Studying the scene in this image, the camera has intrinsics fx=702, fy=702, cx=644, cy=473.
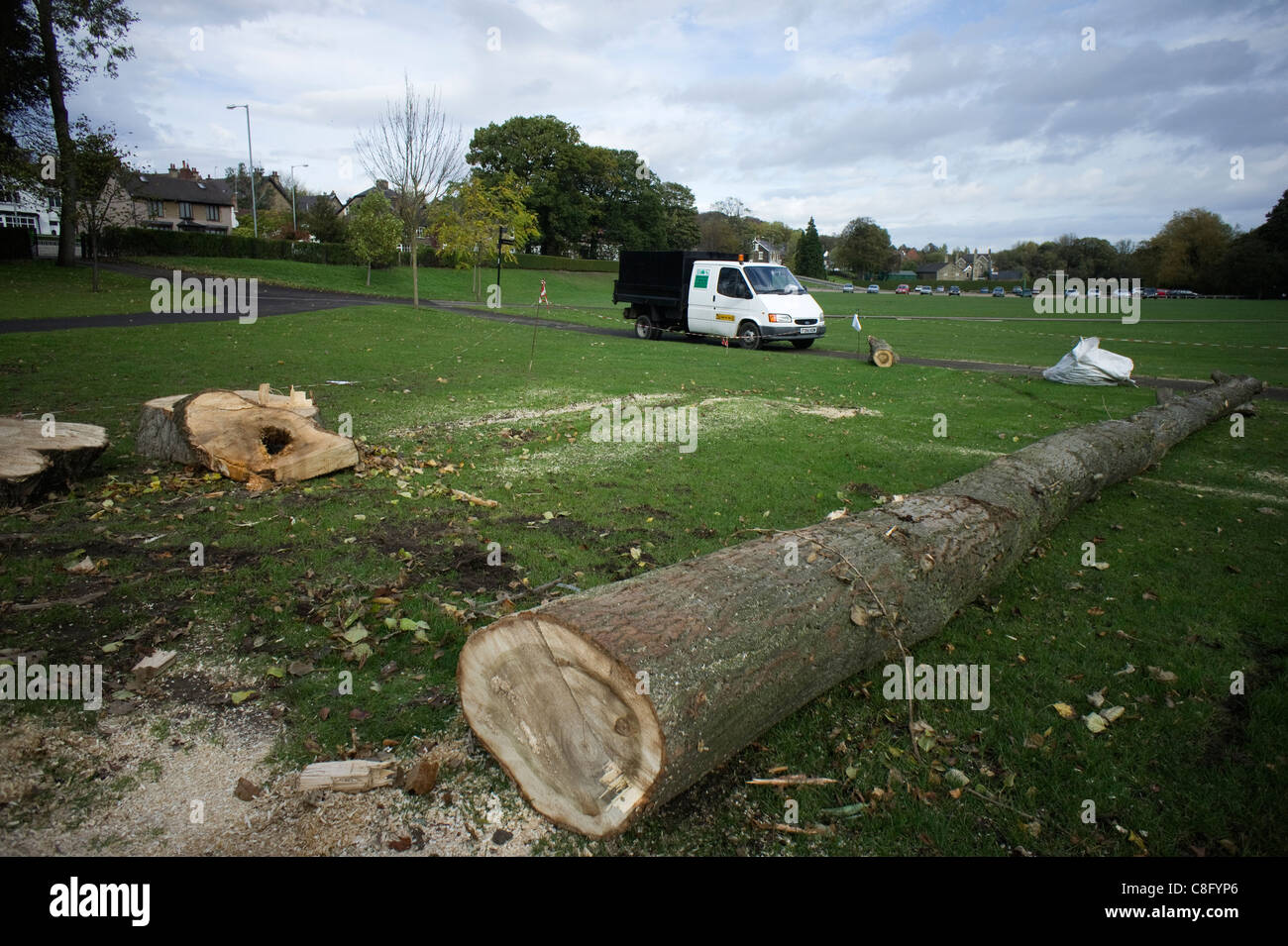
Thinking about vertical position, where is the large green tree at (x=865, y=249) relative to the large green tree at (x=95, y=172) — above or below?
above

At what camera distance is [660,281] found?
21688 mm

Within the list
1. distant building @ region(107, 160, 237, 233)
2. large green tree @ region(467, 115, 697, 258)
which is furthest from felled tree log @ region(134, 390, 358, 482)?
distant building @ region(107, 160, 237, 233)

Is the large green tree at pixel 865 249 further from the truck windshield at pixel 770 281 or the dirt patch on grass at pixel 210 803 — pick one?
the dirt patch on grass at pixel 210 803

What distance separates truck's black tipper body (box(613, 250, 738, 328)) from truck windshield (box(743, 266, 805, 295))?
93 cm

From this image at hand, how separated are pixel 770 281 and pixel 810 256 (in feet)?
305

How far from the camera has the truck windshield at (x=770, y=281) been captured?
19.8m

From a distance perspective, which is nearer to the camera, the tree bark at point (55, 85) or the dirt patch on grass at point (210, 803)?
the dirt patch on grass at point (210, 803)

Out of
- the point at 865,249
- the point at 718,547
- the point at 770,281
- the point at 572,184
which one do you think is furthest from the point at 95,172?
the point at 865,249

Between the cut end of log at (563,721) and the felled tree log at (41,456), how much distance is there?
487cm

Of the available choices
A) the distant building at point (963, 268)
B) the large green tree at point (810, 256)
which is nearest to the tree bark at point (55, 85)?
the large green tree at point (810, 256)

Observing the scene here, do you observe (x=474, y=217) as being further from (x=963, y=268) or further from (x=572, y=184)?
(x=963, y=268)

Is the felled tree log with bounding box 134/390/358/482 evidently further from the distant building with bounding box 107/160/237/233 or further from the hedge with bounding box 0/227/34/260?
the distant building with bounding box 107/160/237/233

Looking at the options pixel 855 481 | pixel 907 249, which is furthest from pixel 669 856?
pixel 907 249

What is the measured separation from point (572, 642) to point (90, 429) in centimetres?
630
